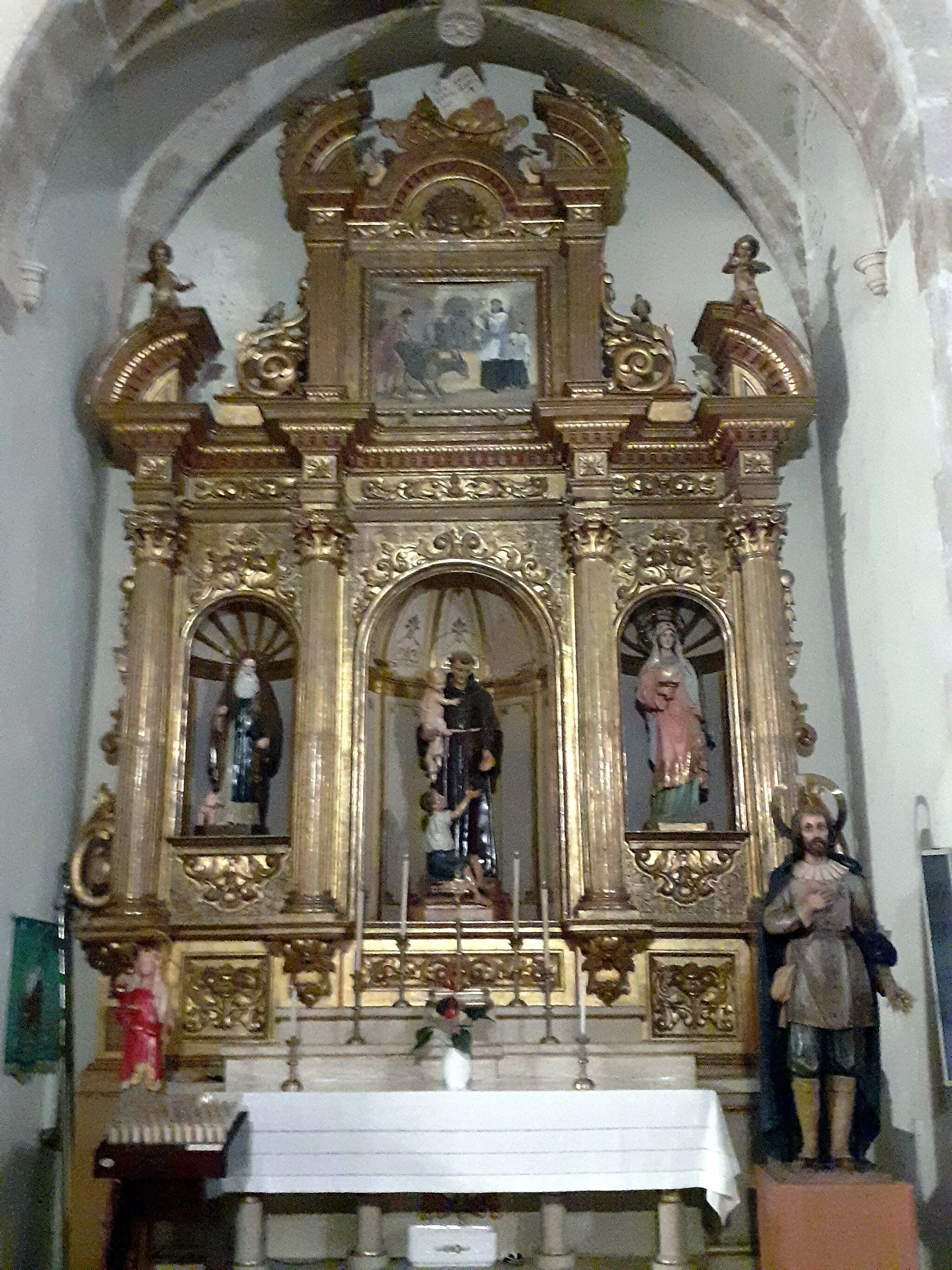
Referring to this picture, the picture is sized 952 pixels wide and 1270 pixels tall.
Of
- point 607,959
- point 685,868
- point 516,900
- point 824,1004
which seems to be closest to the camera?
point 824,1004

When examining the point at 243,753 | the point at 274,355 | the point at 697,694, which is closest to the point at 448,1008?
the point at 243,753

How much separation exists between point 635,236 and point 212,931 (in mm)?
4728

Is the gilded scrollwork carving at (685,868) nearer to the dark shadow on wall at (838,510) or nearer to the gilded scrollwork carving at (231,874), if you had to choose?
the dark shadow on wall at (838,510)

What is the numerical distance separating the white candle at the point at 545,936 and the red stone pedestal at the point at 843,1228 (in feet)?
4.60

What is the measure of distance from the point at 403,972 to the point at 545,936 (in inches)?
27.9

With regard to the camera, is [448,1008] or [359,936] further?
[359,936]

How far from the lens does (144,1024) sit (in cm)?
580

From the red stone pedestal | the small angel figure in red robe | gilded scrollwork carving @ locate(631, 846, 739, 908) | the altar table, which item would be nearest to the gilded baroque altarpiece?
gilded scrollwork carving @ locate(631, 846, 739, 908)

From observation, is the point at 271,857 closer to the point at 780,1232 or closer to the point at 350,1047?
the point at 350,1047

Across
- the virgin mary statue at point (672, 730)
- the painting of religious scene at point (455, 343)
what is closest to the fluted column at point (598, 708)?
the virgin mary statue at point (672, 730)

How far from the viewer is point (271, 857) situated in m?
6.67

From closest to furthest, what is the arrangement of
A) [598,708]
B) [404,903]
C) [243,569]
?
[404,903] → [598,708] → [243,569]

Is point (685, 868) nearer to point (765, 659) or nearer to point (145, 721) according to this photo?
point (765, 659)

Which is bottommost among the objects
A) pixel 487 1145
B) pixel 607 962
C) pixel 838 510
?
pixel 487 1145
